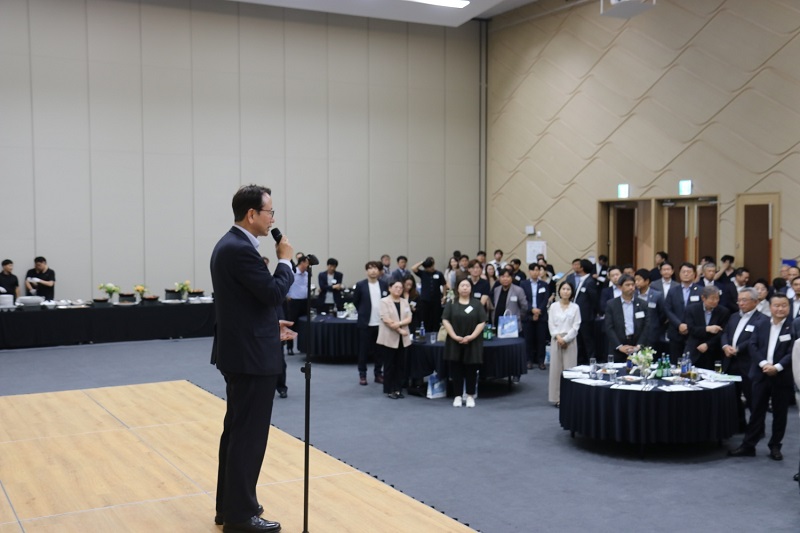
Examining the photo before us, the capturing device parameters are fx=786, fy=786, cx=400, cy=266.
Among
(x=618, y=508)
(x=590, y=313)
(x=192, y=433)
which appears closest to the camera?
(x=618, y=508)

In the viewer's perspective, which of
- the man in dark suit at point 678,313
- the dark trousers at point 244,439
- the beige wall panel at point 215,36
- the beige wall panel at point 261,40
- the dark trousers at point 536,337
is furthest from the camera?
the beige wall panel at point 261,40

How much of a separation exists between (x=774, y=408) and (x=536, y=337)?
18.0 ft

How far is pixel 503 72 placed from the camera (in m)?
19.1

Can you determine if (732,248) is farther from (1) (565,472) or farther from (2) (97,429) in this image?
(2) (97,429)

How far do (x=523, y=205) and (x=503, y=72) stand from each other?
336cm

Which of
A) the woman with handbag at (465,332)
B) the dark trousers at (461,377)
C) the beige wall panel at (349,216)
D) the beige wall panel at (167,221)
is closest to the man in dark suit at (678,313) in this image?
the woman with handbag at (465,332)

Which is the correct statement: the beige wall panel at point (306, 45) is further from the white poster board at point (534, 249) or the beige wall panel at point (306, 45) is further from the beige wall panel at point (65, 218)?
the white poster board at point (534, 249)

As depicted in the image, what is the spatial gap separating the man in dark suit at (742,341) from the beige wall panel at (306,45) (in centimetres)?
1231

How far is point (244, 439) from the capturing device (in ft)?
14.0

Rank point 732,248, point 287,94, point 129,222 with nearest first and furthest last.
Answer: point 732,248 < point 129,222 < point 287,94

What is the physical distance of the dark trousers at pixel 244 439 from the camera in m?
4.26

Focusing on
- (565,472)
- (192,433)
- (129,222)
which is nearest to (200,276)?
(129,222)

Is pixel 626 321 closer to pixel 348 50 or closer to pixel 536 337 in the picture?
pixel 536 337

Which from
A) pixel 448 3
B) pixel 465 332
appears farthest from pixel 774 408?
pixel 448 3
